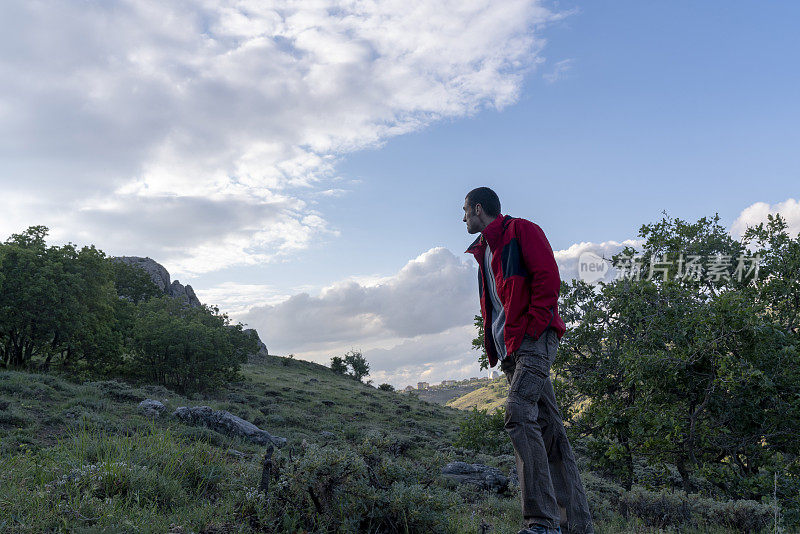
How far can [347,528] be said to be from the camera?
11.9 feet

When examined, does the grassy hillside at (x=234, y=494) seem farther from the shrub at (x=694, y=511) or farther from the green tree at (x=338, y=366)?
the green tree at (x=338, y=366)

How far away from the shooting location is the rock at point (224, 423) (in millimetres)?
12668

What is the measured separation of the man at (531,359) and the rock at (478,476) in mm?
4823

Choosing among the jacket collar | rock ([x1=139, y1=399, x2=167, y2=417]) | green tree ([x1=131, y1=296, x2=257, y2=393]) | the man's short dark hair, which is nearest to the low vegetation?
rock ([x1=139, y1=399, x2=167, y2=417])

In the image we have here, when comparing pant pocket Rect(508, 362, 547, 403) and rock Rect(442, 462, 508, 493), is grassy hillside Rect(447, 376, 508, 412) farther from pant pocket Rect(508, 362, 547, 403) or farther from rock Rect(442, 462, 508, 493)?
rock Rect(442, 462, 508, 493)

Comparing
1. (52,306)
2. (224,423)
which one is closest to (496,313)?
(224,423)

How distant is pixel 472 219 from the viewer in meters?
4.25

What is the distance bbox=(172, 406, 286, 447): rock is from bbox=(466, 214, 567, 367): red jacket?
1033 centimetres

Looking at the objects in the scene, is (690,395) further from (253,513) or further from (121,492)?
(121,492)

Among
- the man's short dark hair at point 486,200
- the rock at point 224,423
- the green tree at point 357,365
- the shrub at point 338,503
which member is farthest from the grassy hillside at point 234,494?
the green tree at point 357,365

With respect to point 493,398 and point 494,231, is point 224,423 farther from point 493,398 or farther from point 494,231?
point 493,398

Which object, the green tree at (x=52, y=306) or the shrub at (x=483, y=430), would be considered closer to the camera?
the shrub at (x=483, y=430)

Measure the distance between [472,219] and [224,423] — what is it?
11.4m

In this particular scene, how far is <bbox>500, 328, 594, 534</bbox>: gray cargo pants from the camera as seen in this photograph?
354cm
